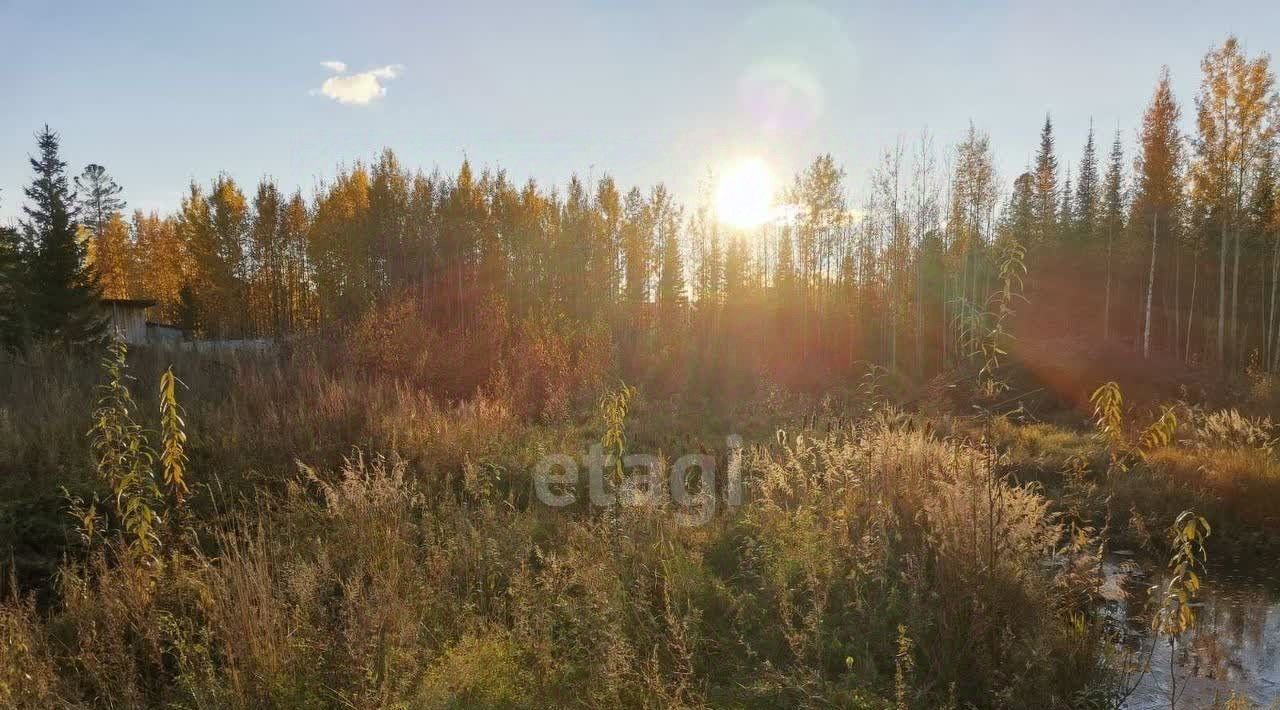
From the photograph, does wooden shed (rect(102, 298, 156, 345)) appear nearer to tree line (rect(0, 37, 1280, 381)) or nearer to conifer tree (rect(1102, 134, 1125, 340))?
tree line (rect(0, 37, 1280, 381))

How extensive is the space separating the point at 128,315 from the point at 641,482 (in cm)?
2680

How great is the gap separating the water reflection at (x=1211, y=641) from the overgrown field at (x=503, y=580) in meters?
0.57

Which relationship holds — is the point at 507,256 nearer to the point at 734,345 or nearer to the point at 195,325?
the point at 734,345

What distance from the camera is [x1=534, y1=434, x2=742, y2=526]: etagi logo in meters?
5.46

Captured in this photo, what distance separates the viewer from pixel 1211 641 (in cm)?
503

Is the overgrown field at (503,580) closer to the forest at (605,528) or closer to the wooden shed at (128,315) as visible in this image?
the forest at (605,528)

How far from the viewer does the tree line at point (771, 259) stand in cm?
2089

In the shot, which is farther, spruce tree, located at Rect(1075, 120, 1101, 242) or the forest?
spruce tree, located at Rect(1075, 120, 1101, 242)

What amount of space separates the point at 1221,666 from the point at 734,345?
19593mm

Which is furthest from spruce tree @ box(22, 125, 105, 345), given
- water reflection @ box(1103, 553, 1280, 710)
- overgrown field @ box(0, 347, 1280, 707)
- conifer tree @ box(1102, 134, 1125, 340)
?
conifer tree @ box(1102, 134, 1125, 340)

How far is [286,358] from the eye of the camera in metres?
11.9

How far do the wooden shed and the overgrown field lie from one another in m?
20.0

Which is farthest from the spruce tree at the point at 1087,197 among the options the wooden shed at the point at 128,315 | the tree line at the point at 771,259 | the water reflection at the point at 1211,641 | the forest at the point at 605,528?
the wooden shed at the point at 128,315

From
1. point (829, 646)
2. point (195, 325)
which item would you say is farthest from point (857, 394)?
point (195, 325)
